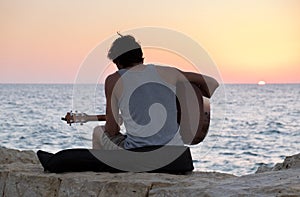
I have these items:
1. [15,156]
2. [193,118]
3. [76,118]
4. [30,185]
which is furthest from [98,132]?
[15,156]

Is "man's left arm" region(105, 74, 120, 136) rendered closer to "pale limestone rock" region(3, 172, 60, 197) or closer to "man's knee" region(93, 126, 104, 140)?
"man's knee" region(93, 126, 104, 140)

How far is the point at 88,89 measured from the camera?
470 centimetres

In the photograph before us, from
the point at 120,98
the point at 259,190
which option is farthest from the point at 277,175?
the point at 120,98

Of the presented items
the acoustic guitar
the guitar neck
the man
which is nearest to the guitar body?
the acoustic guitar

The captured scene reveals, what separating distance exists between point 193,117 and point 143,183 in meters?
1.06

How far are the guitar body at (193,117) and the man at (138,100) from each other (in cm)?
24

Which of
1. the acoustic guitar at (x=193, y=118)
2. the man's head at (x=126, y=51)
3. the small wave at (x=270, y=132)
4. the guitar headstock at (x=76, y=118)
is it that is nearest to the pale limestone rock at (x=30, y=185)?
the guitar headstock at (x=76, y=118)

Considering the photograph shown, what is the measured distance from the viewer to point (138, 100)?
4598 mm

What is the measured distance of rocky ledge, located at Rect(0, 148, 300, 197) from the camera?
12.1 feet

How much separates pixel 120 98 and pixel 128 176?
2.01 ft

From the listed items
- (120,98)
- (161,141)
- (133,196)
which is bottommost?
(133,196)

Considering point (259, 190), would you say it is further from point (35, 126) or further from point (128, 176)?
point (35, 126)

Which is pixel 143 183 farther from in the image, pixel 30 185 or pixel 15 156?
pixel 15 156

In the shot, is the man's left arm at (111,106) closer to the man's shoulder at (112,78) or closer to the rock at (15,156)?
the man's shoulder at (112,78)
